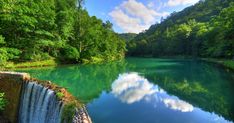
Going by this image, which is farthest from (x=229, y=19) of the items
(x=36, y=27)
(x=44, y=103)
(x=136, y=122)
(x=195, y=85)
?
(x=44, y=103)

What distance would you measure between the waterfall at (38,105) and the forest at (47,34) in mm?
10366

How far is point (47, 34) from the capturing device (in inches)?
1873

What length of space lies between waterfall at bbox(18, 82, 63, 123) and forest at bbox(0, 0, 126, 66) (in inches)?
408

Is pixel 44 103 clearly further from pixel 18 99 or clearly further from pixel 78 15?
pixel 78 15

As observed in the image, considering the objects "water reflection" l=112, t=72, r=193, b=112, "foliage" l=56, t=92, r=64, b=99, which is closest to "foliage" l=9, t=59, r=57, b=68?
"water reflection" l=112, t=72, r=193, b=112

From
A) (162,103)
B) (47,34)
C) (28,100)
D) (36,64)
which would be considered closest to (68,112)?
(28,100)

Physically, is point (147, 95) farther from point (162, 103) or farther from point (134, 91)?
point (162, 103)

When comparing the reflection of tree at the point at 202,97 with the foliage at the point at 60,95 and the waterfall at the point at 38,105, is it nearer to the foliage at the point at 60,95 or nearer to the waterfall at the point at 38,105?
the foliage at the point at 60,95

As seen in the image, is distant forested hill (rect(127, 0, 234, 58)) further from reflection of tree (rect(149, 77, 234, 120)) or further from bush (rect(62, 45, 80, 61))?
bush (rect(62, 45, 80, 61))

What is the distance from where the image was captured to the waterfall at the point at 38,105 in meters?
12.9

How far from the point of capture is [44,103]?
14.2 meters

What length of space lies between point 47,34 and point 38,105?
33.9 meters

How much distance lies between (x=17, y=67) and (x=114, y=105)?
72.1ft

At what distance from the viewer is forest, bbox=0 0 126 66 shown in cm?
3953
